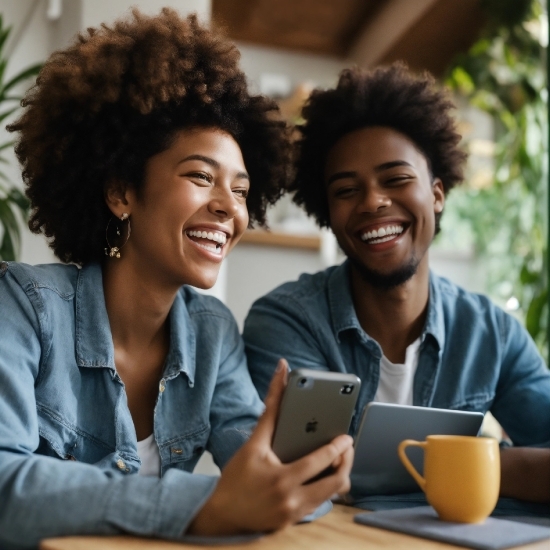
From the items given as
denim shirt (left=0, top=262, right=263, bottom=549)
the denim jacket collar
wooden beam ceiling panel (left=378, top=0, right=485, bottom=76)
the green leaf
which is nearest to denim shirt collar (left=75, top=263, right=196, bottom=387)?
denim shirt (left=0, top=262, right=263, bottom=549)

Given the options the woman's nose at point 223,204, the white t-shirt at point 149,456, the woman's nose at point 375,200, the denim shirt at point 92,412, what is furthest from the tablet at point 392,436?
the woman's nose at point 375,200

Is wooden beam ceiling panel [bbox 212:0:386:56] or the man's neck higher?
wooden beam ceiling panel [bbox 212:0:386:56]

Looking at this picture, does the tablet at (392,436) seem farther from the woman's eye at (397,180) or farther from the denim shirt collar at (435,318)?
the woman's eye at (397,180)

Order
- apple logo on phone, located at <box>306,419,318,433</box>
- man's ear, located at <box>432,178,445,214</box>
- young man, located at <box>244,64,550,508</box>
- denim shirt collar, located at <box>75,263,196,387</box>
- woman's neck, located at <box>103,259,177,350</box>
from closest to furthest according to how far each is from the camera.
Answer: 1. apple logo on phone, located at <box>306,419,318,433</box>
2. denim shirt collar, located at <box>75,263,196,387</box>
3. woman's neck, located at <box>103,259,177,350</box>
4. young man, located at <box>244,64,550,508</box>
5. man's ear, located at <box>432,178,445,214</box>

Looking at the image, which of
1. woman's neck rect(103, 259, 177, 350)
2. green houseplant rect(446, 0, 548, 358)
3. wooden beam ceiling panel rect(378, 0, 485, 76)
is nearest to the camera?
woman's neck rect(103, 259, 177, 350)

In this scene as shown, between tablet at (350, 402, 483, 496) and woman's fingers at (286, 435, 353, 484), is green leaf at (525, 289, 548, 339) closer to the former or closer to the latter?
tablet at (350, 402, 483, 496)

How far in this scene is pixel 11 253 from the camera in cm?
215

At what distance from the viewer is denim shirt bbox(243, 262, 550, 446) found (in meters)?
1.66

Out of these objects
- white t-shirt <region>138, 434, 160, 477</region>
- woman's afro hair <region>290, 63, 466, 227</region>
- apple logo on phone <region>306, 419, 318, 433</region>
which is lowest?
white t-shirt <region>138, 434, 160, 477</region>

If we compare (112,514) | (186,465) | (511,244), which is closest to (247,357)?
(186,465)

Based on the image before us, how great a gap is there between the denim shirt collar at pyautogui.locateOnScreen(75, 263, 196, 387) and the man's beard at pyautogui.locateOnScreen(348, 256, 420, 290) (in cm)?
47

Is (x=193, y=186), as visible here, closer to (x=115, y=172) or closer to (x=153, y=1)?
(x=115, y=172)

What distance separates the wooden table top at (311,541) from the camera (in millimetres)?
904

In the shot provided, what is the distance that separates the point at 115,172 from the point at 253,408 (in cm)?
55
